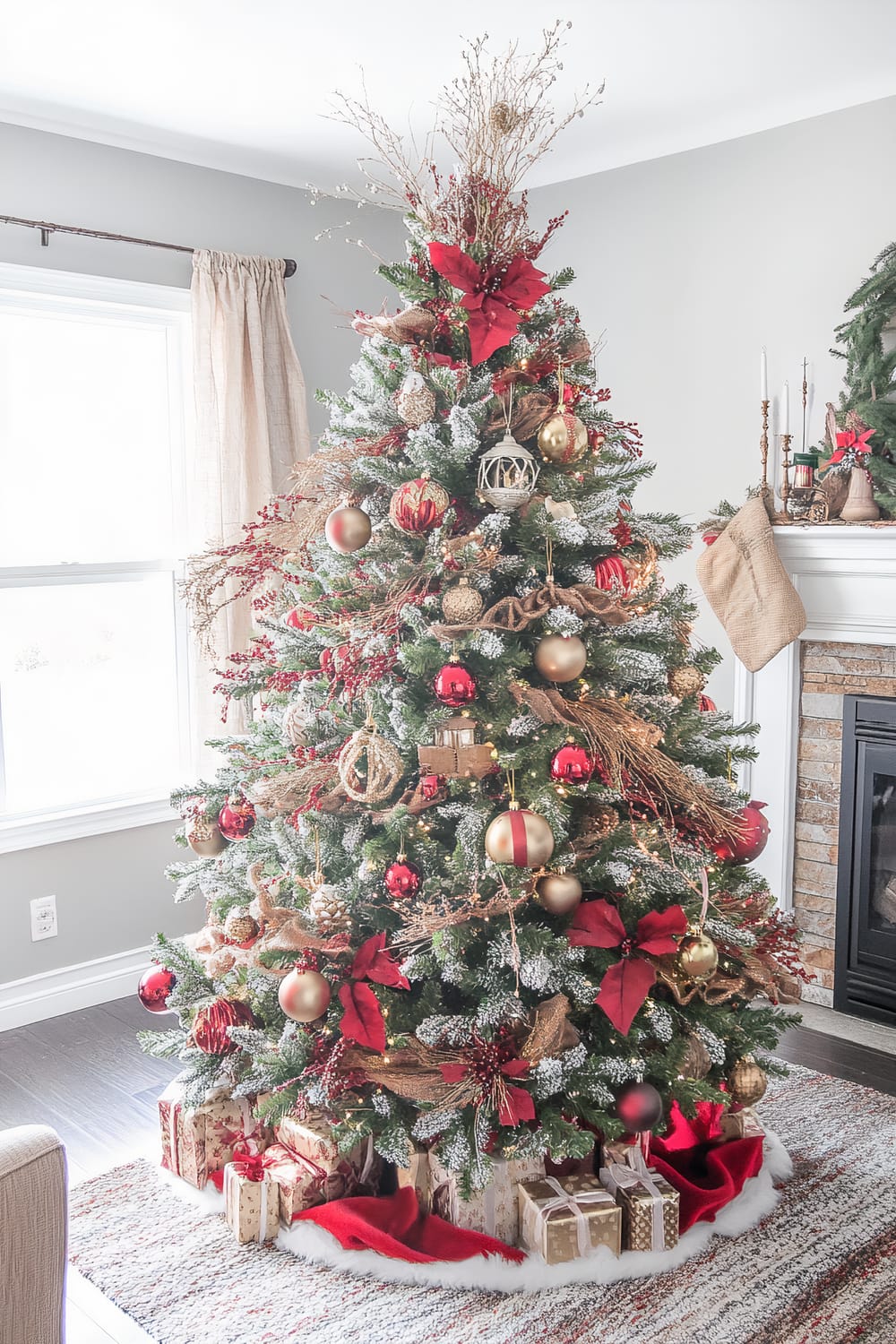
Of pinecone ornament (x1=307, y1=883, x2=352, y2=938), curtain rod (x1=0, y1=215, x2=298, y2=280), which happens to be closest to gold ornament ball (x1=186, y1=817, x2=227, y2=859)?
pinecone ornament (x1=307, y1=883, x2=352, y2=938)

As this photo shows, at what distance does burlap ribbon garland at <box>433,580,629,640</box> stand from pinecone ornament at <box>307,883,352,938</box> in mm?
527

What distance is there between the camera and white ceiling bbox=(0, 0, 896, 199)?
8.30 ft

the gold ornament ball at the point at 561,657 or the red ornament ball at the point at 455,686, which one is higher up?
the gold ornament ball at the point at 561,657

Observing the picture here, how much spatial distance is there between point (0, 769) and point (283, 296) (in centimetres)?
176

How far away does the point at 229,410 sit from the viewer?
350cm

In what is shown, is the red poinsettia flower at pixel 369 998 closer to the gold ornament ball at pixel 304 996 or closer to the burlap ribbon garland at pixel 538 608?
the gold ornament ball at pixel 304 996

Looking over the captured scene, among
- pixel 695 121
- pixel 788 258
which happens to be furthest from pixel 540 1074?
pixel 695 121

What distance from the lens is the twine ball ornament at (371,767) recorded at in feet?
6.52

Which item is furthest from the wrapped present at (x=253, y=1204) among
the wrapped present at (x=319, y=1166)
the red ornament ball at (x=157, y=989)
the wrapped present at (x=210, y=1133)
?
the red ornament ball at (x=157, y=989)

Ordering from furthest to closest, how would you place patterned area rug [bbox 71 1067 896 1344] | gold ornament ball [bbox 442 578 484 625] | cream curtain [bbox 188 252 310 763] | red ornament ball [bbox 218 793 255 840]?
cream curtain [bbox 188 252 310 763]
red ornament ball [bbox 218 793 255 840]
gold ornament ball [bbox 442 578 484 625]
patterned area rug [bbox 71 1067 896 1344]

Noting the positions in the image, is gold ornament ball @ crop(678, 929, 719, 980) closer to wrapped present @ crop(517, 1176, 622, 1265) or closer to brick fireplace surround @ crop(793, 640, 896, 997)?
wrapped present @ crop(517, 1176, 622, 1265)

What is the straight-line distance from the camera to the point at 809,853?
3312 millimetres

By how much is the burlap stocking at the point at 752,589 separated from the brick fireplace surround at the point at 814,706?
0.26 feet

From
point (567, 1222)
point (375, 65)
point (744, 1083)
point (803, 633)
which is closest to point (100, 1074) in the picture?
point (567, 1222)
